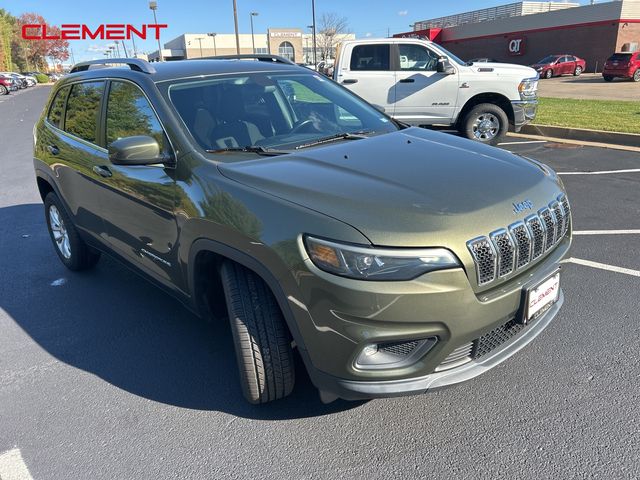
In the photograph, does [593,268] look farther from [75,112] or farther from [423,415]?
[75,112]

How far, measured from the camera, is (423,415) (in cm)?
259

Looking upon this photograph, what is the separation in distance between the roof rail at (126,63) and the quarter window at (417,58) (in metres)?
6.51

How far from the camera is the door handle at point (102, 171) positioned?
335 cm

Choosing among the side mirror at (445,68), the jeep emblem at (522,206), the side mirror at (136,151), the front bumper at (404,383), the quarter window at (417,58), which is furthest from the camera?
the quarter window at (417,58)

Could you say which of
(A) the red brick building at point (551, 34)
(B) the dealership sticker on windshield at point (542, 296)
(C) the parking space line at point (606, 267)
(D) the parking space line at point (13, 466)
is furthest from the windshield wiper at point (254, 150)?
(A) the red brick building at point (551, 34)

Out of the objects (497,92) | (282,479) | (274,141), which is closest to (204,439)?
(282,479)

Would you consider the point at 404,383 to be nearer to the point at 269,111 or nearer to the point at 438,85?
the point at 269,111

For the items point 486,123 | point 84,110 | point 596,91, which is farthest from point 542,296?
point 596,91

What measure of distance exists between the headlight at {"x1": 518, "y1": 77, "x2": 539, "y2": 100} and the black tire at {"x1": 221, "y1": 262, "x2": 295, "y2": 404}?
8.16m

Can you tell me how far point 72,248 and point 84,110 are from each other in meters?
1.23

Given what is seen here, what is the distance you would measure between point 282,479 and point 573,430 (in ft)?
4.57

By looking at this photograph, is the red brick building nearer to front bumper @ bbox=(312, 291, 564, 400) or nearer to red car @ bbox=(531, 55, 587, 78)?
red car @ bbox=(531, 55, 587, 78)

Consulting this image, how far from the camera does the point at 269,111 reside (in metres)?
3.38

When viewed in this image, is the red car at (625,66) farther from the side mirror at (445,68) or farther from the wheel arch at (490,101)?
the side mirror at (445,68)
